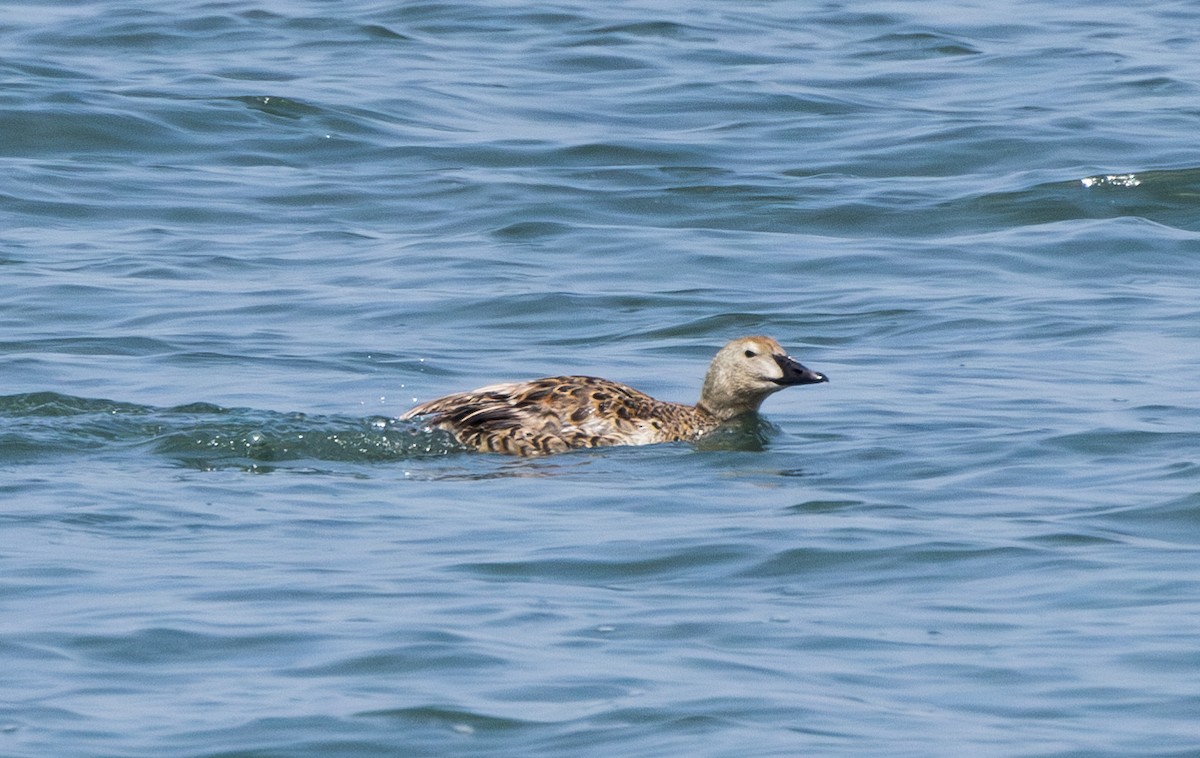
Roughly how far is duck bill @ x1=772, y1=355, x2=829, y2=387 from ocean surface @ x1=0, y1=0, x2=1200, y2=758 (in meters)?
0.28

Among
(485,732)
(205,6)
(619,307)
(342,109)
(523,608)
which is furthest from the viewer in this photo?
(205,6)

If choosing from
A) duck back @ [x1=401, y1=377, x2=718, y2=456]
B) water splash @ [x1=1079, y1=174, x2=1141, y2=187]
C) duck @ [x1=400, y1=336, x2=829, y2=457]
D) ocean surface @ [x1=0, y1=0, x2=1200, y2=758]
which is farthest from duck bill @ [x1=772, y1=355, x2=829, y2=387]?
water splash @ [x1=1079, y1=174, x2=1141, y2=187]

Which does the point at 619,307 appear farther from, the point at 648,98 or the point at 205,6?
the point at 205,6

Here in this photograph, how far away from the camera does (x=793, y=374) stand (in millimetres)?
11594

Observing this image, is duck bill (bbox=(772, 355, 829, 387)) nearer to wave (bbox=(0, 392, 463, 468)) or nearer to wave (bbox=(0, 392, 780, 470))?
wave (bbox=(0, 392, 780, 470))

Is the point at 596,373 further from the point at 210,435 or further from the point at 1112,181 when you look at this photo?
the point at 1112,181

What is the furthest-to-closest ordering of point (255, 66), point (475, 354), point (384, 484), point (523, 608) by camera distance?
point (255, 66), point (475, 354), point (384, 484), point (523, 608)

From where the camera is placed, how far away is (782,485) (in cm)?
1044

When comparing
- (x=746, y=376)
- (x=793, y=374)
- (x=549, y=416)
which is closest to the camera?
(x=549, y=416)

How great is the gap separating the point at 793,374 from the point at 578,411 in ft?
3.43

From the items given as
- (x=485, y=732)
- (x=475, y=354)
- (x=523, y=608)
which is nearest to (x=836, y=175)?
(x=475, y=354)

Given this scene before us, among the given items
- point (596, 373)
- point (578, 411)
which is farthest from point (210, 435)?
point (596, 373)

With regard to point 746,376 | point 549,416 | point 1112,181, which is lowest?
point 549,416

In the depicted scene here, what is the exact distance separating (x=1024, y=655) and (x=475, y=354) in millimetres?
6122
